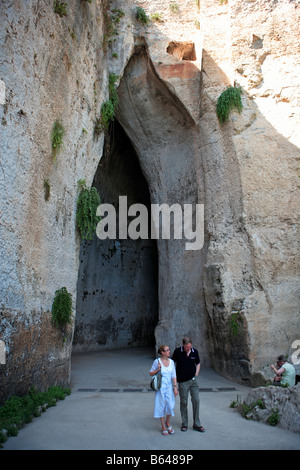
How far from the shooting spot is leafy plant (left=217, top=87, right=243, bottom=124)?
1051 centimetres

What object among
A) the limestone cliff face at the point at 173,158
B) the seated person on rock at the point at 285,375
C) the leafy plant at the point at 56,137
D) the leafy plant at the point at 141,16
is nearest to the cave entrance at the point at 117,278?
the limestone cliff face at the point at 173,158

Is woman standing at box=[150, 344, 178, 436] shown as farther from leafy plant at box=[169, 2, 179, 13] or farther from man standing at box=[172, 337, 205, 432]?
leafy plant at box=[169, 2, 179, 13]

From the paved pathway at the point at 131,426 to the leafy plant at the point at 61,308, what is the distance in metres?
1.52

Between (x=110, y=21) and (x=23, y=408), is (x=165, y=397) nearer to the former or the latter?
(x=23, y=408)

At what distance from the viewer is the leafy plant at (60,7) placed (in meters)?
7.97

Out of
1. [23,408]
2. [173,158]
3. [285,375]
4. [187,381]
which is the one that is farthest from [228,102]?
[23,408]

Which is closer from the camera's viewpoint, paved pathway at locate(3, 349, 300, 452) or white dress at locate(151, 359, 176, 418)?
paved pathway at locate(3, 349, 300, 452)

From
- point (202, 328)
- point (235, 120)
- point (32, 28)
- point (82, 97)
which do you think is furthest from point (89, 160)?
point (202, 328)

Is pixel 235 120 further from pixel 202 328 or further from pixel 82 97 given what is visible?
pixel 202 328

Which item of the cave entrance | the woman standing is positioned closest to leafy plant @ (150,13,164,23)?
the cave entrance

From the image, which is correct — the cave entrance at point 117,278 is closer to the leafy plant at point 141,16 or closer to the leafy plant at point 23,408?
the leafy plant at point 141,16

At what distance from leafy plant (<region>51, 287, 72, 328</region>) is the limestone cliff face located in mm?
184
